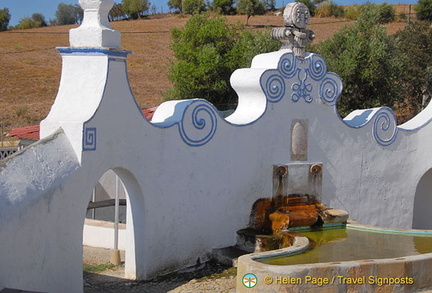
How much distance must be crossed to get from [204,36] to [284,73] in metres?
14.3

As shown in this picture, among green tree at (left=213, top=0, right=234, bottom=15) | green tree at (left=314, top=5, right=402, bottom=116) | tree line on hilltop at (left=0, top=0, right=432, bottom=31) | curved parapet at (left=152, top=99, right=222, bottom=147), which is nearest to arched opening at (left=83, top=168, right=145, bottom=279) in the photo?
curved parapet at (left=152, top=99, right=222, bottom=147)

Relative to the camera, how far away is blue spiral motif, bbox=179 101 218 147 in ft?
26.3

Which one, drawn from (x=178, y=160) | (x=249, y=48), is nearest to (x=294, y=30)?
(x=178, y=160)

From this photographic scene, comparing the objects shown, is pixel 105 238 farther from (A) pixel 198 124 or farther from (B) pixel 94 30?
(B) pixel 94 30

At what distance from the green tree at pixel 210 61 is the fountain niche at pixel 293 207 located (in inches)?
466

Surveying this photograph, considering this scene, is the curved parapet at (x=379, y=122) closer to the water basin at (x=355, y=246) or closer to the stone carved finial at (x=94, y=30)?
the water basin at (x=355, y=246)

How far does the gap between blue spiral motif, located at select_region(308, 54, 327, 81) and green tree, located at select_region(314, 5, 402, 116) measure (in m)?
9.65

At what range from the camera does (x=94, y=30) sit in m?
6.91

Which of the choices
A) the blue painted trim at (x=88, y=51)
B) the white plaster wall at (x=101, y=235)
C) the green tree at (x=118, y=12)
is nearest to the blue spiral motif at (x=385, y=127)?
the white plaster wall at (x=101, y=235)

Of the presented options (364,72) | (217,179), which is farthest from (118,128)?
(364,72)

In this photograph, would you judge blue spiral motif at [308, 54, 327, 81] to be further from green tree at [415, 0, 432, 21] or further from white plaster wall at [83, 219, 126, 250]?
green tree at [415, 0, 432, 21]

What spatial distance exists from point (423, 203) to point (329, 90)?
3.74 m

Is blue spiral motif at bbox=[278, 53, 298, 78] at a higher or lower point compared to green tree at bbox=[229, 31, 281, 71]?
lower

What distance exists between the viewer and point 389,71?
19.5m
